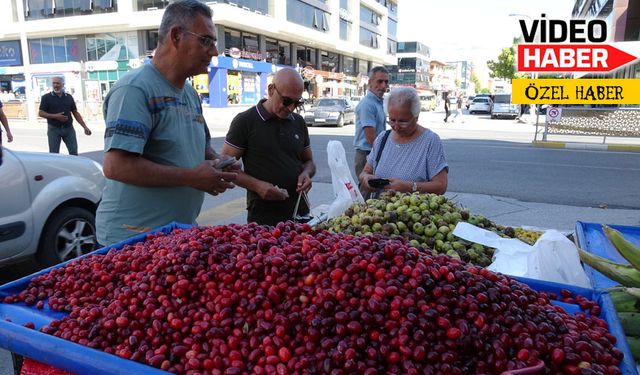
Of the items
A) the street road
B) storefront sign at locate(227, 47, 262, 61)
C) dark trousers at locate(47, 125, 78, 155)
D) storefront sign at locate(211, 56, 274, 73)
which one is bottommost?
the street road

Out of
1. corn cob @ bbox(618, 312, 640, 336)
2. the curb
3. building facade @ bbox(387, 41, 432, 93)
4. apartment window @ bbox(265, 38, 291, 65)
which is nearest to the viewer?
corn cob @ bbox(618, 312, 640, 336)

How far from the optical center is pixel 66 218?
14.6ft

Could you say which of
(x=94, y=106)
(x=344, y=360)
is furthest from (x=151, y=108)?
(x=94, y=106)

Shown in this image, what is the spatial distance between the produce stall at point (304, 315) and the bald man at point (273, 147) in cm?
157

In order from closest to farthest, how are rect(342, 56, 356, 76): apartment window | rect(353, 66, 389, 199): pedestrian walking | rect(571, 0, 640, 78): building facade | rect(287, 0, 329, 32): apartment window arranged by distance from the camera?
rect(353, 66, 389, 199): pedestrian walking
rect(571, 0, 640, 78): building facade
rect(287, 0, 329, 32): apartment window
rect(342, 56, 356, 76): apartment window

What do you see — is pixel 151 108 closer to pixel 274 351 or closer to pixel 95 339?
pixel 95 339

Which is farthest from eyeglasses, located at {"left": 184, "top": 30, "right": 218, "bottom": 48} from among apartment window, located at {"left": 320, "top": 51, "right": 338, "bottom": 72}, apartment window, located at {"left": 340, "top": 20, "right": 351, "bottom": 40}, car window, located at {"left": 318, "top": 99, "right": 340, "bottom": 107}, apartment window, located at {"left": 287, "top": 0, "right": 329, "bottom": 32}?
apartment window, located at {"left": 340, "top": 20, "right": 351, "bottom": 40}

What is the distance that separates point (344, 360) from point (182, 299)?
2.16 feet

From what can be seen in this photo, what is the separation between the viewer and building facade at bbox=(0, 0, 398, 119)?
1345 inches

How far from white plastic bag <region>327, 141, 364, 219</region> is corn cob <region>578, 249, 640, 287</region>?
1665 millimetres

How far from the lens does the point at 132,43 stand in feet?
119

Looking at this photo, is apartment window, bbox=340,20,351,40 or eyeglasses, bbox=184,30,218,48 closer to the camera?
eyeglasses, bbox=184,30,218,48

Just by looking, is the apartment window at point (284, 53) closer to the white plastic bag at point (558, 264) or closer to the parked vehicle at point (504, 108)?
the parked vehicle at point (504, 108)

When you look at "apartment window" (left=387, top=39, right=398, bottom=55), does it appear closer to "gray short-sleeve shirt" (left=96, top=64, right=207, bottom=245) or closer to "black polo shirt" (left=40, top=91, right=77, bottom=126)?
"black polo shirt" (left=40, top=91, right=77, bottom=126)
